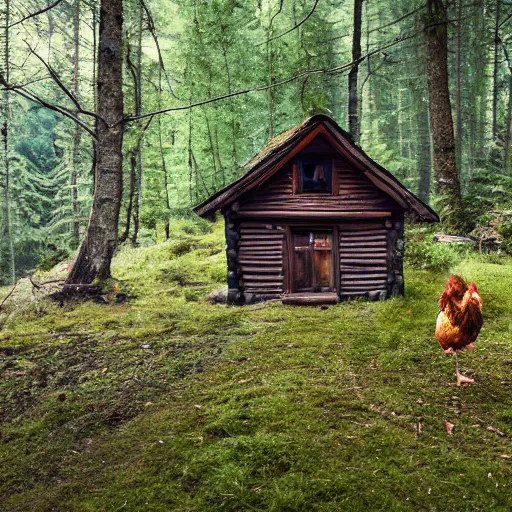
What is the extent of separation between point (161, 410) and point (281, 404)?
1426mm

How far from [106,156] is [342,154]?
5709 millimetres

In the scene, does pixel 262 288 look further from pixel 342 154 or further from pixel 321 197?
pixel 342 154

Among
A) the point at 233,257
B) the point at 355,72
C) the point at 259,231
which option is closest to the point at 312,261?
the point at 259,231

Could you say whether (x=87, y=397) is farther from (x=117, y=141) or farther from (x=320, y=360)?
(x=117, y=141)

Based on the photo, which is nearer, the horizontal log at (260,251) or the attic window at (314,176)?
the attic window at (314,176)

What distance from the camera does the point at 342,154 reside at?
9.93 metres

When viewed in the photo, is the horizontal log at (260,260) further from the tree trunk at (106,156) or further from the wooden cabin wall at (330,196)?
the tree trunk at (106,156)

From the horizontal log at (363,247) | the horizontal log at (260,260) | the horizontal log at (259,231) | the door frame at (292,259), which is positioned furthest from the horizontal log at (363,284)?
the horizontal log at (259,231)

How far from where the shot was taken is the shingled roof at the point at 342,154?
31.6 ft

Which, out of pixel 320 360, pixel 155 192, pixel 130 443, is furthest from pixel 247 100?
pixel 130 443

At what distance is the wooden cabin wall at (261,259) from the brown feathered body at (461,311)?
5764 millimetres

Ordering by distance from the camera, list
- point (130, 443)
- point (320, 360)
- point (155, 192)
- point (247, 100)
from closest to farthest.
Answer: point (130, 443) → point (320, 360) → point (155, 192) → point (247, 100)

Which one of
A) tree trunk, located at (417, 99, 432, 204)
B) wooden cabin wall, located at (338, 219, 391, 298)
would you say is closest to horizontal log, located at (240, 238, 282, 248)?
wooden cabin wall, located at (338, 219, 391, 298)

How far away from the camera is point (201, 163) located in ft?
91.9
